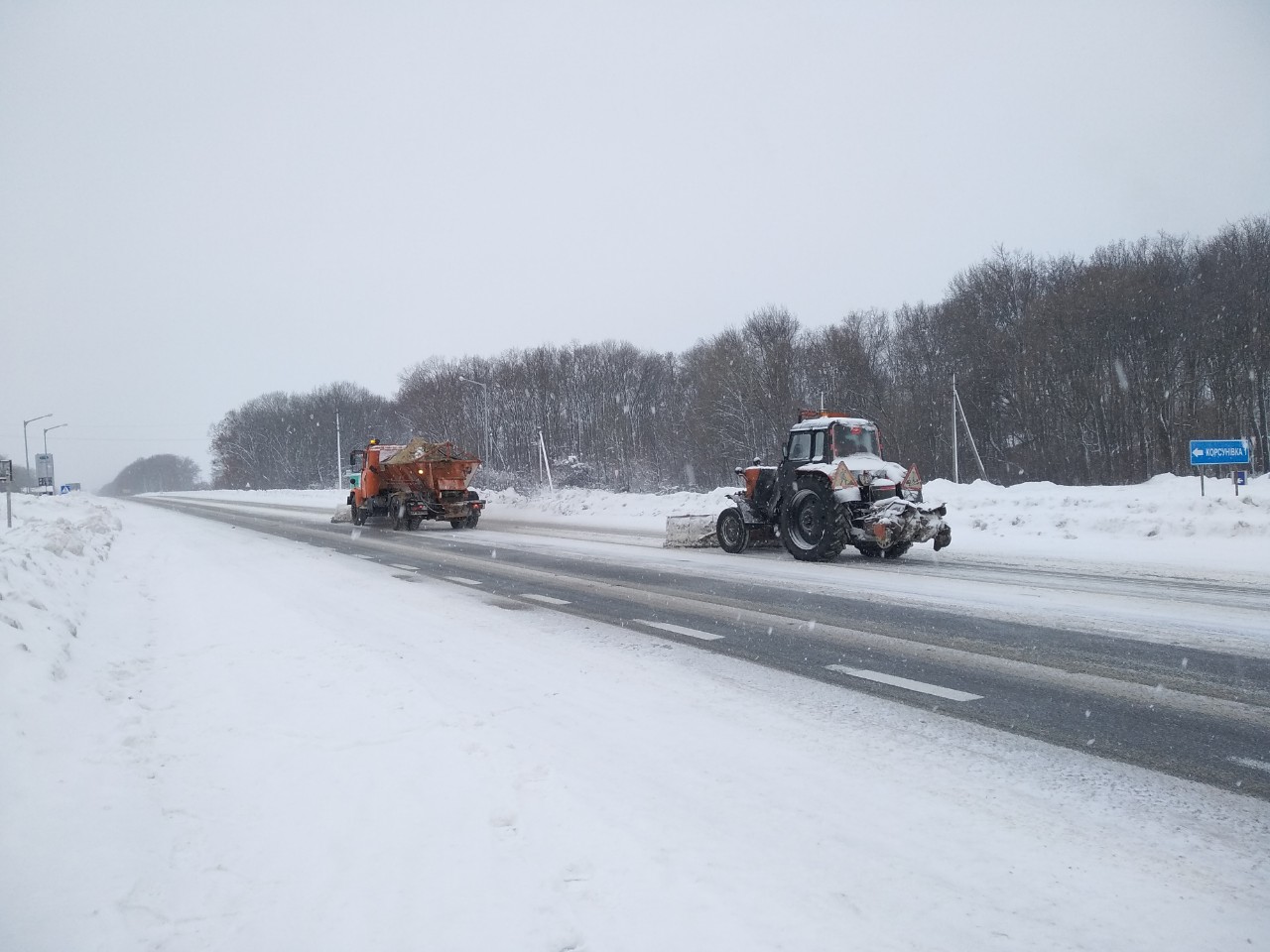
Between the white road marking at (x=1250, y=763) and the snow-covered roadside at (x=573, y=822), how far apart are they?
465mm

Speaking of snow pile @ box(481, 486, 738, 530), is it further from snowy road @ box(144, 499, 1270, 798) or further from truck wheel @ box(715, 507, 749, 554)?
snowy road @ box(144, 499, 1270, 798)

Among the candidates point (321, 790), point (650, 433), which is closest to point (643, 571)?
point (321, 790)

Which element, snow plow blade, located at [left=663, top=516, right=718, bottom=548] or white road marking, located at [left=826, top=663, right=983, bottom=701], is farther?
snow plow blade, located at [left=663, top=516, right=718, bottom=548]

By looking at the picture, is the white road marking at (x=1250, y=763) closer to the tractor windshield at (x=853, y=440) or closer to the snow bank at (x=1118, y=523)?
the snow bank at (x=1118, y=523)

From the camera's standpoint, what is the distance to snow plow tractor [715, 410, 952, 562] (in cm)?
1202

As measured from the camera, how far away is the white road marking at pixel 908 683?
5.04 meters

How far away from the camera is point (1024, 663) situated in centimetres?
578

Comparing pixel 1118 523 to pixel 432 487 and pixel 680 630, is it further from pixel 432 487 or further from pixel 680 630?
pixel 432 487

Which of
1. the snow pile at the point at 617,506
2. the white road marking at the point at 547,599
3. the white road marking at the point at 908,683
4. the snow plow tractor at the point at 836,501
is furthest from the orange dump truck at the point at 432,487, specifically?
the white road marking at the point at 908,683

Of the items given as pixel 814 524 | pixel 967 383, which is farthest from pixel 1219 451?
pixel 967 383

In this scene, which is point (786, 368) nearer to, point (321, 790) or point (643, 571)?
point (643, 571)

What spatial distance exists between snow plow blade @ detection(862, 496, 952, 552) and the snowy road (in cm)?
45

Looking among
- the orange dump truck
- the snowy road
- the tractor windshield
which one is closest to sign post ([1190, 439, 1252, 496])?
the snowy road

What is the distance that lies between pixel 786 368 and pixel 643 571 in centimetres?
3820
